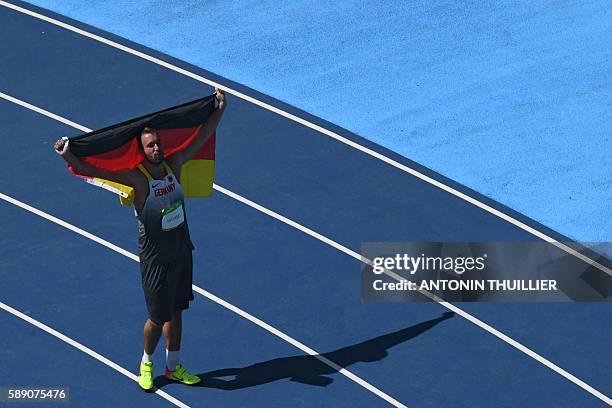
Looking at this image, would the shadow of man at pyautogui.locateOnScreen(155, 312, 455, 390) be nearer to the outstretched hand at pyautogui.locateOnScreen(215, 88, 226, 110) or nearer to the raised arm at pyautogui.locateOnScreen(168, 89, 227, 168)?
the raised arm at pyautogui.locateOnScreen(168, 89, 227, 168)

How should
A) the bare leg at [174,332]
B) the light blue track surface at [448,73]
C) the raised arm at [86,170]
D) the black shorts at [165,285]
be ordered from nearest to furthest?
the raised arm at [86,170], the black shorts at [165,285], the bare leg at [174,332], the light blue track surface at [448,73]

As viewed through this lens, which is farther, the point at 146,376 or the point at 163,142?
the point at 146,376

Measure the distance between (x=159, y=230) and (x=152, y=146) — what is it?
786 millimetres

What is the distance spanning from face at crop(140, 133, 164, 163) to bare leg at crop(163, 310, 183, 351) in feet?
5.15

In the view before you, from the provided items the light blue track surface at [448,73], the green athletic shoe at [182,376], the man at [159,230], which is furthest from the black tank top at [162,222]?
the light blue track surface at [448,73]

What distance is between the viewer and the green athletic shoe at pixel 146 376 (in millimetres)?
13852

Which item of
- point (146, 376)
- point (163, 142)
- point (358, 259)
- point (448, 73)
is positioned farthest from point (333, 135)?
point (146, 376)

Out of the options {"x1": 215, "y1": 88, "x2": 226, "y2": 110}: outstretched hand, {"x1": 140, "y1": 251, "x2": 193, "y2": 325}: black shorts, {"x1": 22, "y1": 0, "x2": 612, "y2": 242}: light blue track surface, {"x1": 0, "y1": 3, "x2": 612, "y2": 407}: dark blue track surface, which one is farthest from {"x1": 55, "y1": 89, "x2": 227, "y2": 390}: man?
{"x1": 22, "y1": 0, "x2": 612, "y2": 242}: light blue track surface

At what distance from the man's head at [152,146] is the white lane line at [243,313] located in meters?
2.37

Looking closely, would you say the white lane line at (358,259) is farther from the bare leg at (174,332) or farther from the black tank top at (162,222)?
the black tank top at (162,222)

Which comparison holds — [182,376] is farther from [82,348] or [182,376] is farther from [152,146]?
[152,146]

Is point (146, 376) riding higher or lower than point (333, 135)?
lower

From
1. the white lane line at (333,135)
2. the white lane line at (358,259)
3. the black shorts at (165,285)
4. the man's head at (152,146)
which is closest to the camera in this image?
the man's head at (152,146)

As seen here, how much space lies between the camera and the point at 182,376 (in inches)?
551
